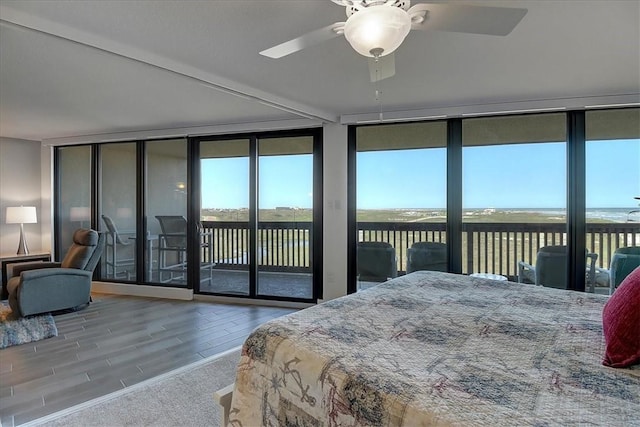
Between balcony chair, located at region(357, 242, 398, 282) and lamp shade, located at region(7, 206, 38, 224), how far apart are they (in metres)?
4.91

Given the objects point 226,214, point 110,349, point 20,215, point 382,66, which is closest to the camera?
point 382,66

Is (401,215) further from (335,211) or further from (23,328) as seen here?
(23,328)

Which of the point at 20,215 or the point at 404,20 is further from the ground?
the point at 404,20

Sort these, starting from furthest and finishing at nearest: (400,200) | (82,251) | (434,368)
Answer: (82,251)
(400,200)
(434,368)

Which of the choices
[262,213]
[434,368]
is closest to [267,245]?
[262,213]

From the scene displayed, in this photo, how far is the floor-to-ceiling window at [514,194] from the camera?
3.98 m

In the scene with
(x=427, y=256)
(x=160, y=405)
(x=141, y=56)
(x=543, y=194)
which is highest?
(x=141, y=56)

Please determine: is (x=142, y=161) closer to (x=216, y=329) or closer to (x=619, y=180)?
(x=216, y=329)

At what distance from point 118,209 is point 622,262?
6570 millimetres

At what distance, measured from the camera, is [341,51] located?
262 cm

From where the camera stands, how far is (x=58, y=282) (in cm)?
439

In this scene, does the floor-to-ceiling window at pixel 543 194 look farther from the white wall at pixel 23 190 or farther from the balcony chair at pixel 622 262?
the white wall at pixel 23 190

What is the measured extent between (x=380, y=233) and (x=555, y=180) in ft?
6.40

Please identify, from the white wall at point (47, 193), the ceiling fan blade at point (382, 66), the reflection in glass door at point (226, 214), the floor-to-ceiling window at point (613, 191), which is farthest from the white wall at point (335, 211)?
the floor-to-ceiling window at point (613, 191)
